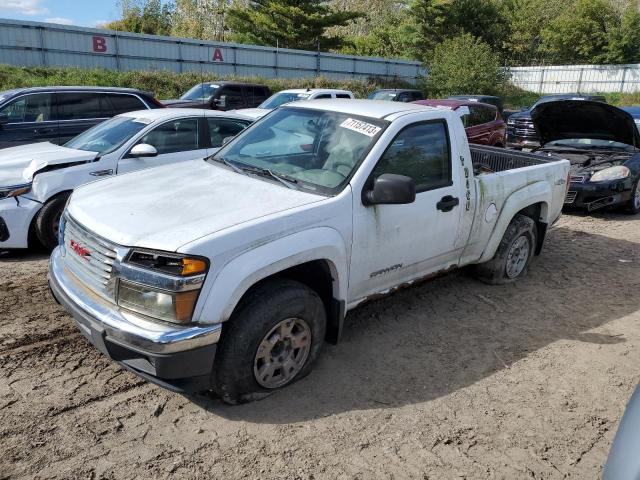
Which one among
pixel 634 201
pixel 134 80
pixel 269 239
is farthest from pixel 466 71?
pixel 269 239

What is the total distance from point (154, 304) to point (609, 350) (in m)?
3.61

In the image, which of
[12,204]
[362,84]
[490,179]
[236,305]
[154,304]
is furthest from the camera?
[362,84]

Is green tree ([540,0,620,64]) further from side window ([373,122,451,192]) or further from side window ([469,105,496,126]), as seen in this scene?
side window ([373,122,451,192])

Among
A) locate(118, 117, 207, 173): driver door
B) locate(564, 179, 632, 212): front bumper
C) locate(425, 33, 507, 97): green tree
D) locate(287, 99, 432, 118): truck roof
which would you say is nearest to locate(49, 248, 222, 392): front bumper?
locate(287, 99, 432, 118): truck roof

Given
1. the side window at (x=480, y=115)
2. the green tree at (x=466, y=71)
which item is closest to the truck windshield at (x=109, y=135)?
the side window at (x=480, y=115)

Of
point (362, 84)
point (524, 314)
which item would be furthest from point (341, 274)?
point (362, 84)

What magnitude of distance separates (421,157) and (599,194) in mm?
5322

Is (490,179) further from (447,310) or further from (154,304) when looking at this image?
(154,304)

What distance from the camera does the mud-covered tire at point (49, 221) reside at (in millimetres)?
5645

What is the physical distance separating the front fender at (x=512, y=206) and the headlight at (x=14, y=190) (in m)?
4.73

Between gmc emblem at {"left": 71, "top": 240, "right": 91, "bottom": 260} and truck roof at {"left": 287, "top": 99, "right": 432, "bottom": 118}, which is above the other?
truck roof at {"left": 287, "top": 99, "right": 432, "bottom": 118}

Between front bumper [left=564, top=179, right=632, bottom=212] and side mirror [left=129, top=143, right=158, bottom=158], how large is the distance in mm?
6203

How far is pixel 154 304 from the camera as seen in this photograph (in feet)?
9.38

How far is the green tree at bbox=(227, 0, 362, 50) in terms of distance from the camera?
35500mm
